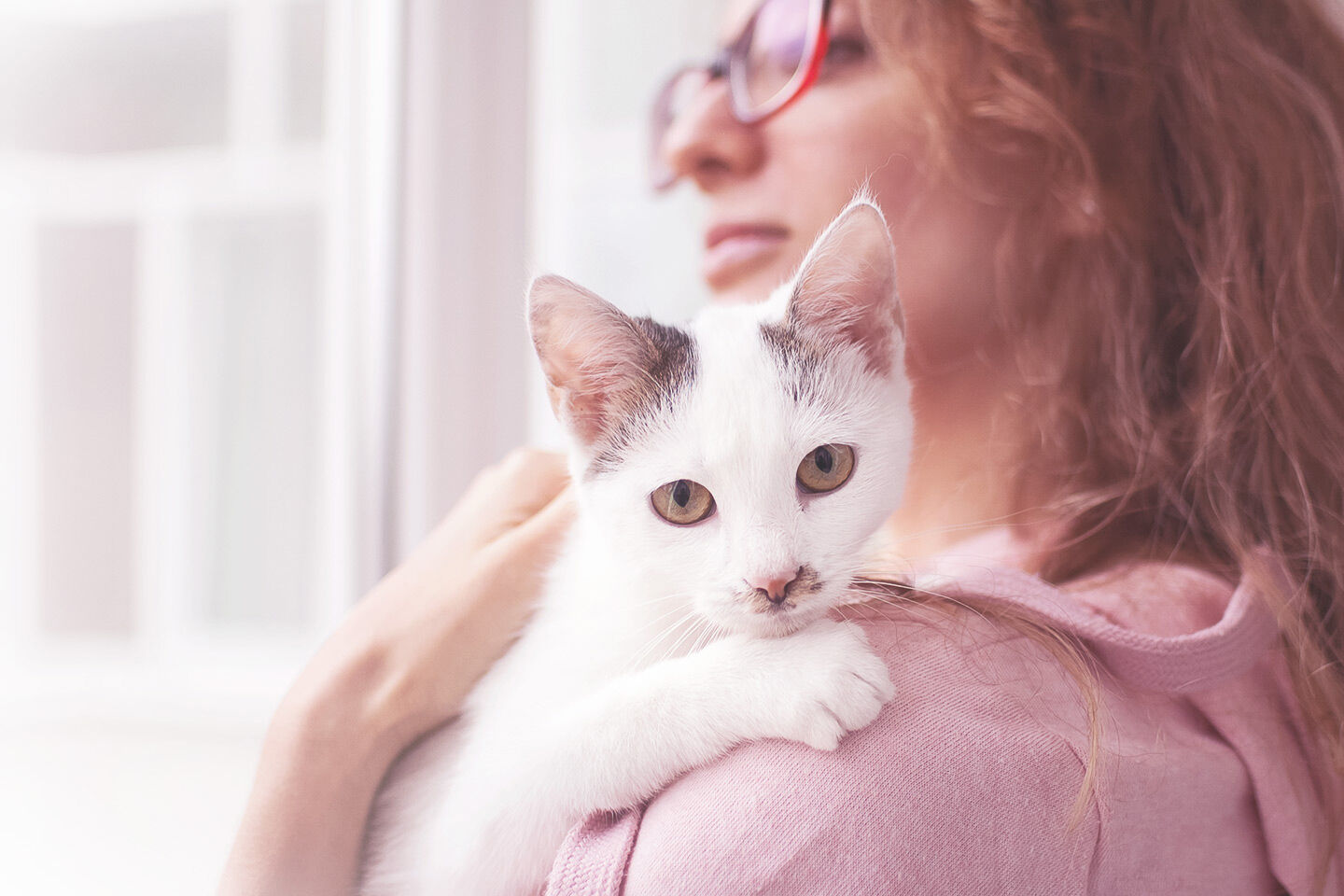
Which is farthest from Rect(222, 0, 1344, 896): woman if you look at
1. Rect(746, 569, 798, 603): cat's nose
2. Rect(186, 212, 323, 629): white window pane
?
Rect(186, 212, 323, 629): white window pane

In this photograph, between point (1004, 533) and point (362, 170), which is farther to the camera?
point (362, 170)

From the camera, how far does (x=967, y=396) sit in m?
1.14

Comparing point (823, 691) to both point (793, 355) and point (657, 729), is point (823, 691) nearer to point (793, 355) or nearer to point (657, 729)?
point (657, 729)

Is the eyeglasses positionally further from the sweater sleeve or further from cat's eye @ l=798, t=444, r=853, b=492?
the sweater sleeve

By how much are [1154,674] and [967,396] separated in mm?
491

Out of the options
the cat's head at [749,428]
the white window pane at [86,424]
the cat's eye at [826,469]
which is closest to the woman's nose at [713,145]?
the cat's head at [749,428]

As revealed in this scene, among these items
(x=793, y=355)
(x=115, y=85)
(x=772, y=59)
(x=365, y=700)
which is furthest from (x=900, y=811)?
(x=115, y=85)

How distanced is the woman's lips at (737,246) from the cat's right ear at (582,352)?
33 cm

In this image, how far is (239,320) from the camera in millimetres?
1314

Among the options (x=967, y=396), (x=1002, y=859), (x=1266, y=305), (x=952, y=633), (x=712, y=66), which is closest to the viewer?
(x=1002, y=859)

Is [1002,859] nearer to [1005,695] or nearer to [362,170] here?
[1005,695]

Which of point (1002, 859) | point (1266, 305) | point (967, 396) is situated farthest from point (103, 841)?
point (1266, 305)

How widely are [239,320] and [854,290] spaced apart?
1083 mm

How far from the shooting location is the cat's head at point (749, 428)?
0.65 metres
